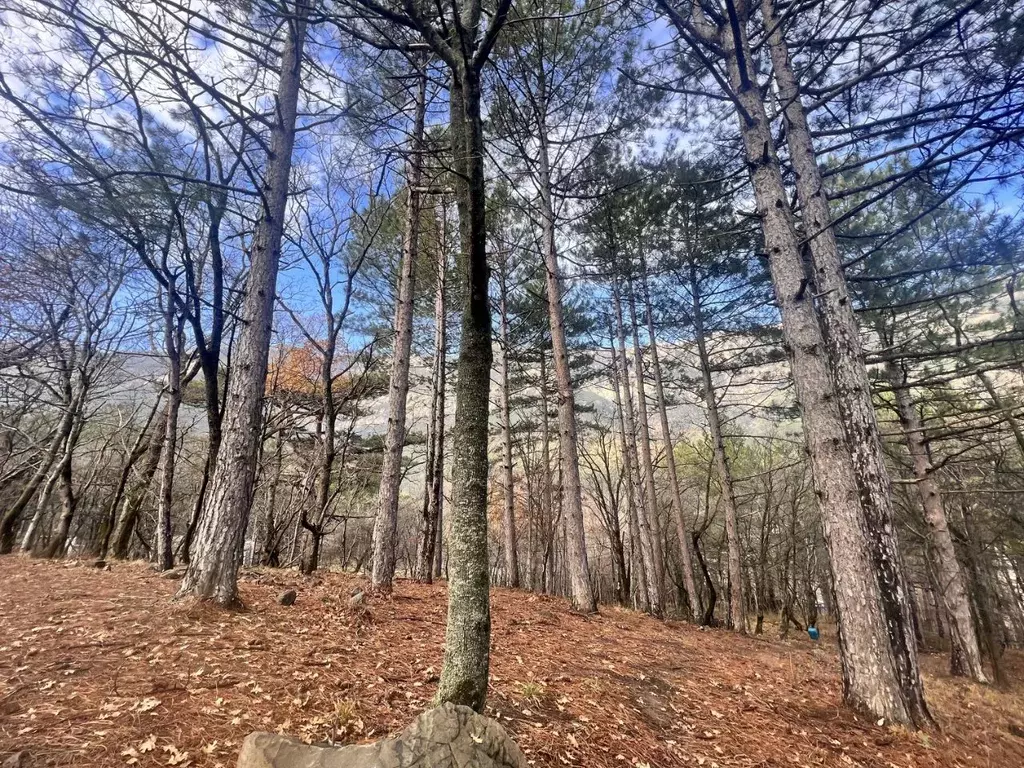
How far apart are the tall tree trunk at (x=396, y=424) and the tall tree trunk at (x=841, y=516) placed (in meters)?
4.31

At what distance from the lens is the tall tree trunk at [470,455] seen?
2.31m

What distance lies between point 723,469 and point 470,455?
9435 millimetres

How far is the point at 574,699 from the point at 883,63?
6.76 meters

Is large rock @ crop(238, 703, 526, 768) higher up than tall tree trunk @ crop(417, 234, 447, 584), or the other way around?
tall tree trunk @ crop(417, 234, 447, 584)

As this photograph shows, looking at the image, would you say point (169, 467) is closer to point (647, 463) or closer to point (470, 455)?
point (470, 455)

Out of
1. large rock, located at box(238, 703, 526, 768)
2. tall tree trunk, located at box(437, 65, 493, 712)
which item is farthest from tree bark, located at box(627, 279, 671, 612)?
large rock, located at box(238, 703, 526, 768)

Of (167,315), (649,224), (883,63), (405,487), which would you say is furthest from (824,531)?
(405,487)

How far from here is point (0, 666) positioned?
248 cm

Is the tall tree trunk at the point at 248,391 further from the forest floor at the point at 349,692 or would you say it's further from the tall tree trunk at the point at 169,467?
the tall tree trunk at the point at 169,467

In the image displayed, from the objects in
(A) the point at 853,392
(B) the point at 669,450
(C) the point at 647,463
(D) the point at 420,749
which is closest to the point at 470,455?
(D) the point at 420,749

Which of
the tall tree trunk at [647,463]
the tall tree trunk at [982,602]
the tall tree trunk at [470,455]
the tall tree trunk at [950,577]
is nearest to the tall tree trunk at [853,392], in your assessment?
the tall tree trunk at [470,455]

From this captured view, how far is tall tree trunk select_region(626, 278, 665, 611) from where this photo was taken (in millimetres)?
10922

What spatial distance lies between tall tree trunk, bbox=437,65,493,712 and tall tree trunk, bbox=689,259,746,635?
9.21 meters

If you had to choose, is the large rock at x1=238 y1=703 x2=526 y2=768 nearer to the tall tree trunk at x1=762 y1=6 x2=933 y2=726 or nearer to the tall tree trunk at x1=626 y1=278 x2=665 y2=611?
the tall tree trunk at x1=762 y1=6 x2=933 y2=726
